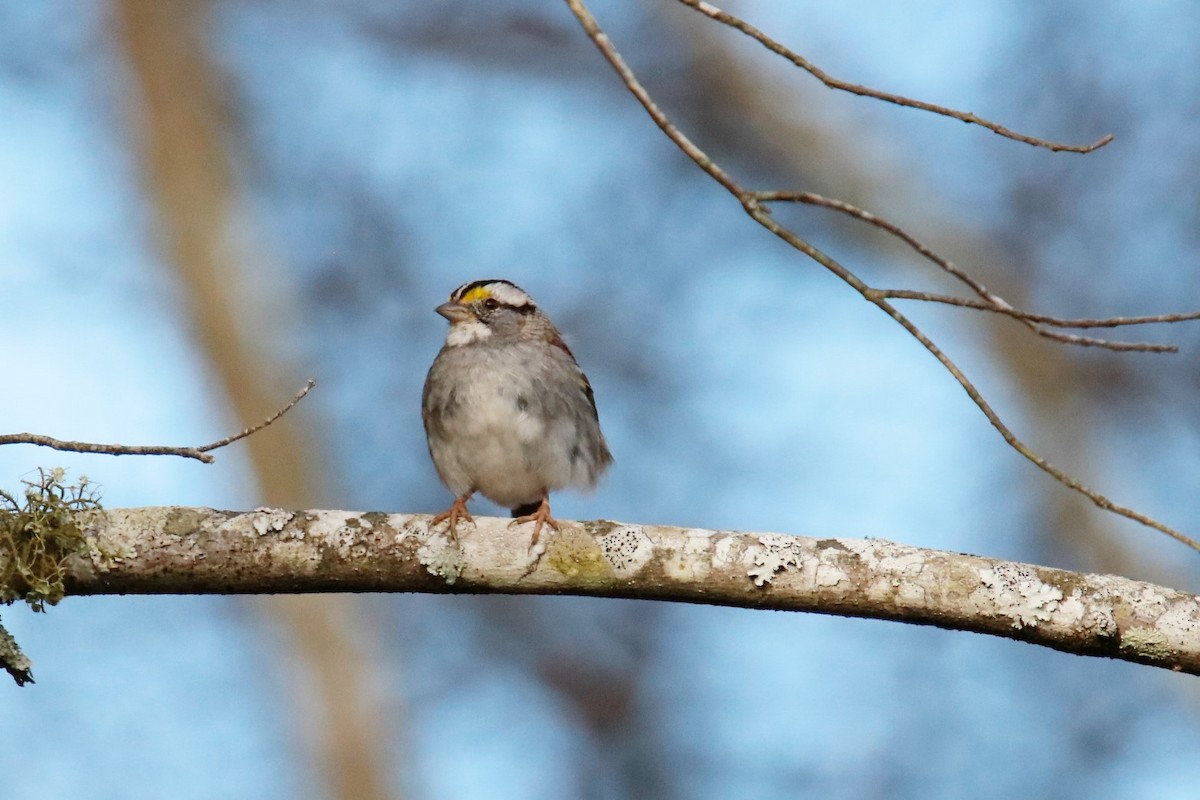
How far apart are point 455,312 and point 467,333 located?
0.19m

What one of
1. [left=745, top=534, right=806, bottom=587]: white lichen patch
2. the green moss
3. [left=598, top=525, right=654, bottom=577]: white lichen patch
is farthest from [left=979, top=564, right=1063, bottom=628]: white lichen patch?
the green moss

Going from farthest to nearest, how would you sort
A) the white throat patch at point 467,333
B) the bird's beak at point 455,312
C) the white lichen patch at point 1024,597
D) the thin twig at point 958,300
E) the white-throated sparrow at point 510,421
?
the bird's beak at point 455,312, the white throat patch at point 467,333, the white-throated sparrow at point 510,421, the white lichen patch at point 1024,597, the thin twig at point 958,300

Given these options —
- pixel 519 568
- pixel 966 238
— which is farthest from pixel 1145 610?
pixel 966 238

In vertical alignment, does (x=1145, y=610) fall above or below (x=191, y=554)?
above

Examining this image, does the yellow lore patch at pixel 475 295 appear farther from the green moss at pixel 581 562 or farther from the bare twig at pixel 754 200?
the bare twig at pixel 754 200

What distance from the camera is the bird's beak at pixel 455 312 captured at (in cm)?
642

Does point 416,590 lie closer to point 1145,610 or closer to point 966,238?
point 1145,610

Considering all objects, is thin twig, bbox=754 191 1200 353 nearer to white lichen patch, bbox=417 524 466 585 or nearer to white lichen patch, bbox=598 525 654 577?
white lichen patch, bbox=598 525 654 577

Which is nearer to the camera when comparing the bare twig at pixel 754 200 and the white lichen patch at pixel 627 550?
the bare twig at pixel 754 200

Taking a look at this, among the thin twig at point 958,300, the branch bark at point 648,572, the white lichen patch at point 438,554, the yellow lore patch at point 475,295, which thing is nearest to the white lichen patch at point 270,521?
the branch bark at point 648,572

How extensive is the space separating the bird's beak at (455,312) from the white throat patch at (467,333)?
24mm

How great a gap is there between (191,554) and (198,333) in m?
6.50

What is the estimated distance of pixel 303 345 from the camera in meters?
9.99

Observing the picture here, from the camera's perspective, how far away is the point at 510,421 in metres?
5.78
